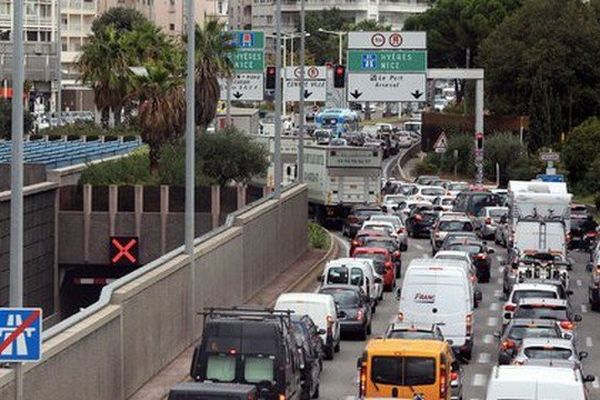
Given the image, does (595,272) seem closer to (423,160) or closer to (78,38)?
(423,160)

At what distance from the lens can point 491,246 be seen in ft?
230

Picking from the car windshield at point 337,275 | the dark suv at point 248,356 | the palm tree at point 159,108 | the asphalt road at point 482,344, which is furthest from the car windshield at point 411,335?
the palm tree at point 159,108

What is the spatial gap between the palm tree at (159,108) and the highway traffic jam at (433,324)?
7.37m

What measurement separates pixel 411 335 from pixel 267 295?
15841 millimetres

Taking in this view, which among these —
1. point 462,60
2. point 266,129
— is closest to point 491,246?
point 266,129

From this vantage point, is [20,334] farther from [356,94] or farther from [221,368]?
[356,94]

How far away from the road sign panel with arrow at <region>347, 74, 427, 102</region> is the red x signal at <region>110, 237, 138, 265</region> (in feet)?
82.8

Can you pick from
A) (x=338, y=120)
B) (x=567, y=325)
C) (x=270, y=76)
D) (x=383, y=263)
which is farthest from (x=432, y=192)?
(x=338, y=120)

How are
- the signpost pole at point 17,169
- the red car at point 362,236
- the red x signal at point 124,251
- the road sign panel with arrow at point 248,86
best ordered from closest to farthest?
the signpost pole at point 17,169 < the red x signal at point 124,251 < the red car at point 362,236 < the road sign panel with arrow at point 248,86

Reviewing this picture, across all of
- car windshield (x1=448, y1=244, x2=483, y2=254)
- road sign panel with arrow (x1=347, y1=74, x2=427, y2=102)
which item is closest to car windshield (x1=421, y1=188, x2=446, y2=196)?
road sign panel with arrow (x1=347, y1=74, x2=427, y2=102)

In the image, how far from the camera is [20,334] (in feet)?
74.8

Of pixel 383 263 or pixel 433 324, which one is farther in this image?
pixel 383 263

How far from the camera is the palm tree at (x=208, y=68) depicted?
80.6m

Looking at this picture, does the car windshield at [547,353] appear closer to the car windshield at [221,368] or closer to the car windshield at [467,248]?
the car windshield at [221,368]
